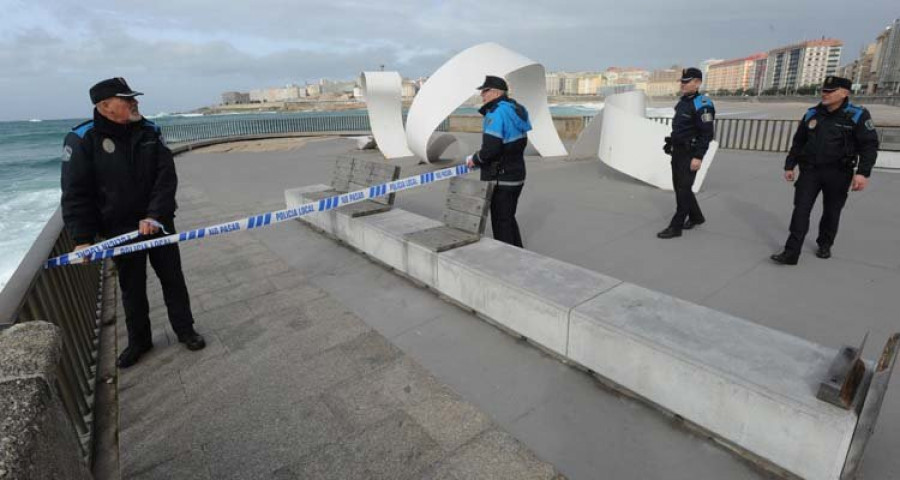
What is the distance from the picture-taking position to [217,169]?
47.1ft

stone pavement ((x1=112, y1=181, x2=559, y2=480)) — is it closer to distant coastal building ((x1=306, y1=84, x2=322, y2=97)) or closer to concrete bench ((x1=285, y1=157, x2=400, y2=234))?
concrete bench ((x1=285, y1=157, x2=400, y2=234))

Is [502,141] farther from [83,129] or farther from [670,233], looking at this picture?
[83,129]

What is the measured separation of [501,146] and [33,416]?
409 centimetres

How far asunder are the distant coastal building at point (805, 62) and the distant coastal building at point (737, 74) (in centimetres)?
585

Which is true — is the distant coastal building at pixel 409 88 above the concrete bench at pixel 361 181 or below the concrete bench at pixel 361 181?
above

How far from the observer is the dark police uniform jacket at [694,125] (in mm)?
5484

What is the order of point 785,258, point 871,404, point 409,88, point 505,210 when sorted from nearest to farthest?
point 871,404 < point 785,258 < point 505,210 < point 409,88

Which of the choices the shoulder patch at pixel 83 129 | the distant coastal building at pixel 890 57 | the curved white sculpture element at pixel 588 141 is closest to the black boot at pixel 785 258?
the shoulder patch at pixel 83 129

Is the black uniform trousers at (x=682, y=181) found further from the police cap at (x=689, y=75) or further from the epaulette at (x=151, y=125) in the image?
the epaulette at (x=151, y=125)

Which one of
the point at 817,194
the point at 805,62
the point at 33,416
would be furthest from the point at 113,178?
the point at 805,62

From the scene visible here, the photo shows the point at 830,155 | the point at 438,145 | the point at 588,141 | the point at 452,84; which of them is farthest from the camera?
the point at 438,145

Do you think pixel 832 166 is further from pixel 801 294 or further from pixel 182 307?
pixel 182 307

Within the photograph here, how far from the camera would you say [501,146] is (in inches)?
183

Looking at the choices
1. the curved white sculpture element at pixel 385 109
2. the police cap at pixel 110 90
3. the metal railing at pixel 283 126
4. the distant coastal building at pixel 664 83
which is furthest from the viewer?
the distant coastal building at pixel 664 83
